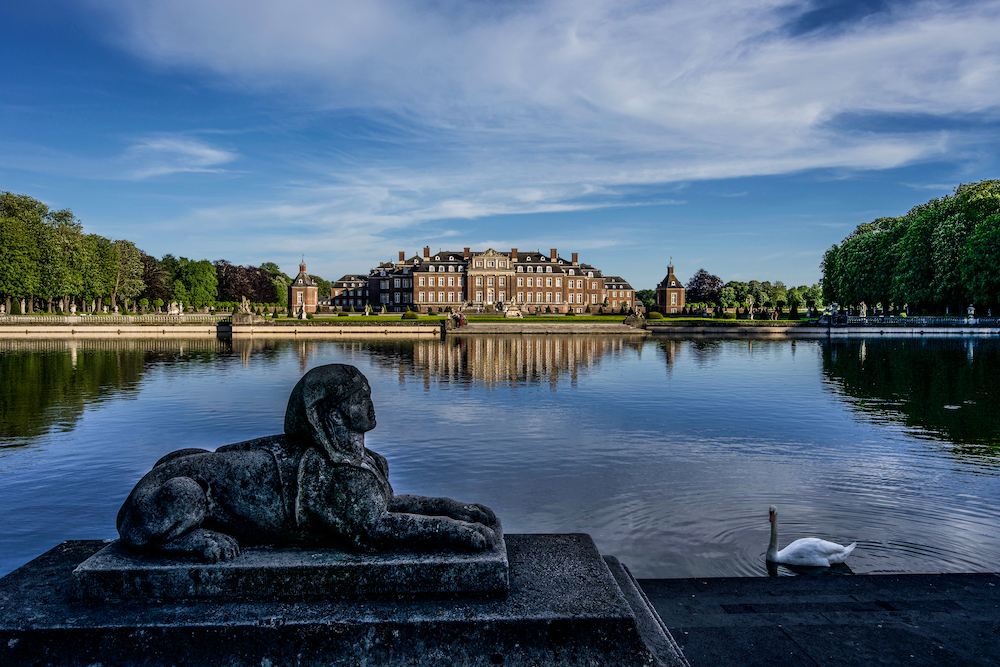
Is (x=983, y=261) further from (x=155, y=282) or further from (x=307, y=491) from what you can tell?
(x=155, y=282)

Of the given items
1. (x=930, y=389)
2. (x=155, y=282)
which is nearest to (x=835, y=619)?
(x=930, y=389)

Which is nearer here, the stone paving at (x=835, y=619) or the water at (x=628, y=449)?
the stone paving at (x=835, y=619)

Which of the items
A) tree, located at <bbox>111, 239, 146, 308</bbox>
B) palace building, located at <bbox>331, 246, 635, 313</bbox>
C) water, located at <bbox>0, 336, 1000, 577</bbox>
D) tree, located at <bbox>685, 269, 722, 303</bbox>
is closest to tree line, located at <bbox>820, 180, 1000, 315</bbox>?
water, located at <bbox>0, 336, 1000, 577</bbox>

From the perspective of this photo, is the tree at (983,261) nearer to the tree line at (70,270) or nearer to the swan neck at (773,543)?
the swan neck at (773,543)

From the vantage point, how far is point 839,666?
393 cm

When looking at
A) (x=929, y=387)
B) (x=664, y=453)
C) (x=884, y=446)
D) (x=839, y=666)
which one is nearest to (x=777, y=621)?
(x=839, y=666)

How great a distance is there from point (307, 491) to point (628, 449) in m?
9.82

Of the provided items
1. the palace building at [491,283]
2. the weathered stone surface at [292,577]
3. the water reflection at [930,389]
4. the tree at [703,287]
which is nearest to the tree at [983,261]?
the water reflection at [930,389]

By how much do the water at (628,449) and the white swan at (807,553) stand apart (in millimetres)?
316

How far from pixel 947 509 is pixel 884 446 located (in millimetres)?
4186

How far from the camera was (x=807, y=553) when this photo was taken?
279 inches

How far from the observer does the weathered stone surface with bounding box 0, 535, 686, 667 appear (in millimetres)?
3053

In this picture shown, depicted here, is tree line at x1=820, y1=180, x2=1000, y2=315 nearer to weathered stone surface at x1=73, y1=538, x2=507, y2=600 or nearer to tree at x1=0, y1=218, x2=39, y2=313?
weathered stone surface at x1=73, y1=538, x2=507, y2=600

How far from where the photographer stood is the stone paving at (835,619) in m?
4.07
